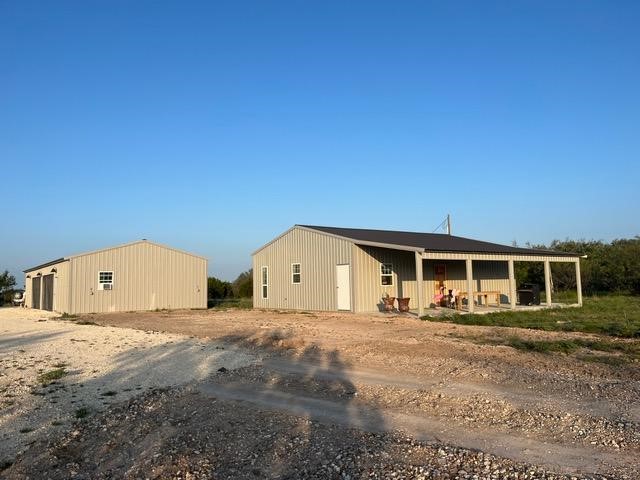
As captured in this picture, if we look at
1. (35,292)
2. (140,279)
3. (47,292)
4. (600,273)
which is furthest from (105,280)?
(600,273)

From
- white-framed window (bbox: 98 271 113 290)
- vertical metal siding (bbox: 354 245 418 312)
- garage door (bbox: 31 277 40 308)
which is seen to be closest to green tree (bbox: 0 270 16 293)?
garage door (bbox: 31 277 40 308)

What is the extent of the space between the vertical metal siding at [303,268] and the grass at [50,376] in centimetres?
1435

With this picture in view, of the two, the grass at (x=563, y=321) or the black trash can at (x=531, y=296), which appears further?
the black trash can at (x=531, y=296)

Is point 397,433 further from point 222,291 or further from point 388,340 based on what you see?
point 222,291

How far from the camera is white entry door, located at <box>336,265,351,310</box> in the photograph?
22750 mm

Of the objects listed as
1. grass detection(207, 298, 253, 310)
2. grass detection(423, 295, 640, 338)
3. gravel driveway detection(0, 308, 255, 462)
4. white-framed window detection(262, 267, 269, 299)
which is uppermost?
white-framed window detection(262, 267, 269, 299)

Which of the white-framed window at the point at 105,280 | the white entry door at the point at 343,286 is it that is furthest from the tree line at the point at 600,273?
the white-framed window at the point at 105,280

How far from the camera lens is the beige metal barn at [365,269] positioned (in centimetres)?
2244

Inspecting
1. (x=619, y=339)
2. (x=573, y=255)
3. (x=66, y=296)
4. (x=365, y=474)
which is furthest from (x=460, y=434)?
(x=66, y=296)

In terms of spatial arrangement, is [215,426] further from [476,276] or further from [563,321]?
[476,276]

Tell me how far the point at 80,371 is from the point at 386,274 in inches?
627

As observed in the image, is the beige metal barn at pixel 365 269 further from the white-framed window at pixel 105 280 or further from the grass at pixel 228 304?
the white-framed window at pixel 105 280

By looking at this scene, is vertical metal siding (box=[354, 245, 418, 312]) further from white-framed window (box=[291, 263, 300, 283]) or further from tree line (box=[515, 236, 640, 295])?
tree line (box=[515, 236, 640, 295])

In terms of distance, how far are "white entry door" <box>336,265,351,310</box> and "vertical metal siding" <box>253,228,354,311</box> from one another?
0.22 m
